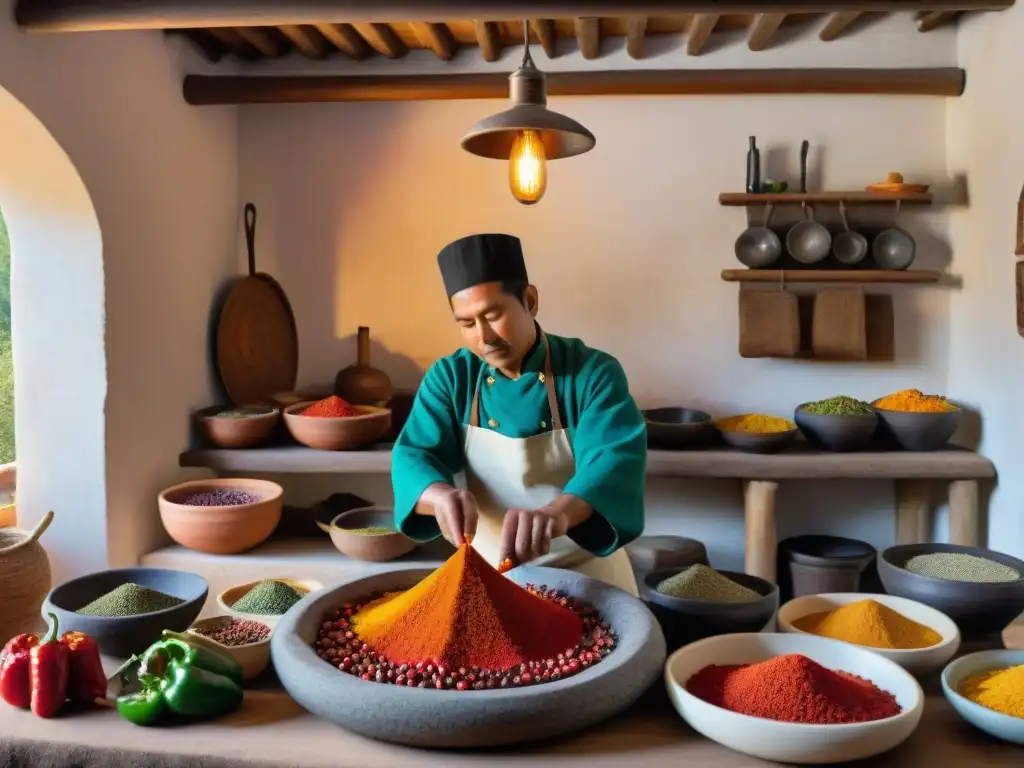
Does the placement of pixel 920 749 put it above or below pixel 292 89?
below

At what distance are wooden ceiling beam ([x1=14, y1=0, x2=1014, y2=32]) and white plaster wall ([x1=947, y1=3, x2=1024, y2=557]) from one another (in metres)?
0.80

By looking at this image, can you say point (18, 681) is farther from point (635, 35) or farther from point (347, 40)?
point (635, 35)

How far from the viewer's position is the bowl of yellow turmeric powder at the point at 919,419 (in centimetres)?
321

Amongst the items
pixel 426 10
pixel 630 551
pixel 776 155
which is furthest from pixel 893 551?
pixel 776 155

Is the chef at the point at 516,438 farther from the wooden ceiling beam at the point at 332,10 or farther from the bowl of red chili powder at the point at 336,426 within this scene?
the bowl of red chili powder at the point at 336,426

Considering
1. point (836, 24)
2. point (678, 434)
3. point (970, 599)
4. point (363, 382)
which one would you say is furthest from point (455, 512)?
point (836, 24)

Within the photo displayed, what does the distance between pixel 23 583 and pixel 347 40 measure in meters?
2.31

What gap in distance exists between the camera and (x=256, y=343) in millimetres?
3736

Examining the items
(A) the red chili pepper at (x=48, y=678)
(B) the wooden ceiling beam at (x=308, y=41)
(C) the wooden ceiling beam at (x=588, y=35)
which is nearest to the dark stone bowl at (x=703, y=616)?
(A) the red chili pepper at (x=48, y=678)

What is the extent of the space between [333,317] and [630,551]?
1.65 m

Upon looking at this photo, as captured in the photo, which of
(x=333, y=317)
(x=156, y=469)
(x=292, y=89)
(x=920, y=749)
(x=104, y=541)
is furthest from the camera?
(x=333, y=317)

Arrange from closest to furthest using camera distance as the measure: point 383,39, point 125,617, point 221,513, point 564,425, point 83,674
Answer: point 83,674
point 125,617
point 564,425
point 221,513
point 383,39

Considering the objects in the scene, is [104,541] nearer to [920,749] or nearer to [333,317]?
[333,317]

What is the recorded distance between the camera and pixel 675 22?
3.39 m
